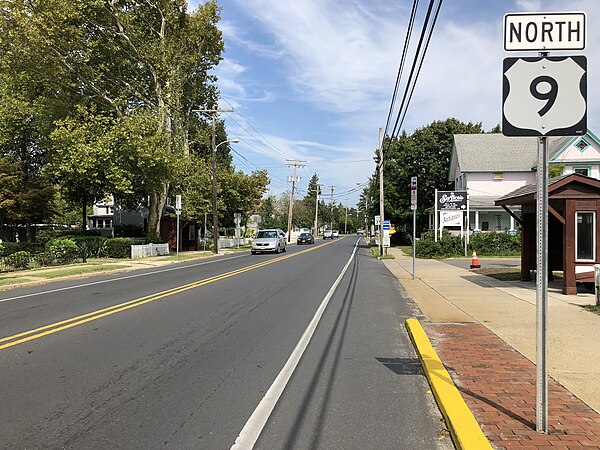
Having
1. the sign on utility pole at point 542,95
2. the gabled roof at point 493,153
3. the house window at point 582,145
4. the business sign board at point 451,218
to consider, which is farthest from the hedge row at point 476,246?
the sign on utility pole at point 542,95

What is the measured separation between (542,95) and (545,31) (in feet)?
1.88

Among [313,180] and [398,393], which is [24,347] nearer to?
[398,393]

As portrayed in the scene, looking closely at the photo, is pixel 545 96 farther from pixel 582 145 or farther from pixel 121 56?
pixel 582 145

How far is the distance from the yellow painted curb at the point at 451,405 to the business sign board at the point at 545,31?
330cm

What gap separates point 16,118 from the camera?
33.2 m

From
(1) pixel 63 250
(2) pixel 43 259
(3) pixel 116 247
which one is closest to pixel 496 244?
(3) pixel 116 247

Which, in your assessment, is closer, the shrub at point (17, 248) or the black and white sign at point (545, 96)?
the black and white sign at point (545, 96)

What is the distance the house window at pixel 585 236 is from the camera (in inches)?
488

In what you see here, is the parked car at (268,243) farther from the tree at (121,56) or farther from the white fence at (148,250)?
the tree at (121,56)

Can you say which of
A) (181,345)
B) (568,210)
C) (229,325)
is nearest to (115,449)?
(181,345)

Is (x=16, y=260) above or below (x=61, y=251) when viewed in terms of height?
below

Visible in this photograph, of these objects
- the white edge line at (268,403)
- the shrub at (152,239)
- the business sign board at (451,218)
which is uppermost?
the business sign board at (451,218)

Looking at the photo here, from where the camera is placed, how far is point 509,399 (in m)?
4.97

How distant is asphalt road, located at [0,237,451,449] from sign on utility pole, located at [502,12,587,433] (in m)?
1.28
